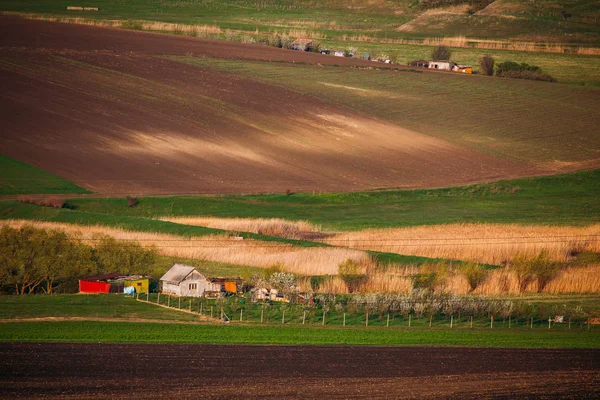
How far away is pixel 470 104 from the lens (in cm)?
9906

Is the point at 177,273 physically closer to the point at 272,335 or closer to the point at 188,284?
the point at 188,284

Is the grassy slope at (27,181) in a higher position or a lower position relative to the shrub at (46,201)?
higher

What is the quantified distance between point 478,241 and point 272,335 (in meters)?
23.3

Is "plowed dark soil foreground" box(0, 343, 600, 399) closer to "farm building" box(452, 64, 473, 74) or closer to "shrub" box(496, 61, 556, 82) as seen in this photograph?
"shrub" box(496, 61, 556, 82)

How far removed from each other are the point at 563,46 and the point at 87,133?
74214 mm

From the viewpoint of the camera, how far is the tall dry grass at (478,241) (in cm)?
5250

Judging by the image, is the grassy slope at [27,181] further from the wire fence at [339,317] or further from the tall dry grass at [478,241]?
the wire fence at [339,317]

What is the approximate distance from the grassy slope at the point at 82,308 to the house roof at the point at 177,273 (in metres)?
2.71

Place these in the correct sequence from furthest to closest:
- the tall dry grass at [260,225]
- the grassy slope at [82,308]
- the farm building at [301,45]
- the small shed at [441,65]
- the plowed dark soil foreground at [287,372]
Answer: the farm building at [301,45] < the small shed at [441,65] < the tall dry grass at [260,225] < the grassy slope at [82,308] < the plowed dark soil foreground at [287,372]

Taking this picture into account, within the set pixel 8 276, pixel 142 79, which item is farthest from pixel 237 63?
pixel 8 276

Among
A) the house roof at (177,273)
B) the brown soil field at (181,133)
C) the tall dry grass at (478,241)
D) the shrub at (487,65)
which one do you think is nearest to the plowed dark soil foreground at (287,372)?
the house roof at (177,273)

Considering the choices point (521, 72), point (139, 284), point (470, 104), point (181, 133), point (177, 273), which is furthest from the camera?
point (521, 72)

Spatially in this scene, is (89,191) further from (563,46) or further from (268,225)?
(563,46)

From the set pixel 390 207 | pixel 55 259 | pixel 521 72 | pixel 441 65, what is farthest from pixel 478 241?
pixel 441 65
